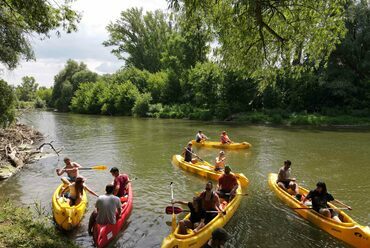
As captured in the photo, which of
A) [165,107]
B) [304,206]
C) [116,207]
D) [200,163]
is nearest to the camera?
[116,207]

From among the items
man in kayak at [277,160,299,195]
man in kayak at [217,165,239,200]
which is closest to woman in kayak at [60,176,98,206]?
man in kayak at [217,165,239,200]

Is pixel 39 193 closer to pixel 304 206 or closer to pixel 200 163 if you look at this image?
pixel 200 163

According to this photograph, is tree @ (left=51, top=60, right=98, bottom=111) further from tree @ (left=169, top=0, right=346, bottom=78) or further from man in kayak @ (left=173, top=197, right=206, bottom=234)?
man in kayak @ (left=173, top=197, right=206, bottom=234)

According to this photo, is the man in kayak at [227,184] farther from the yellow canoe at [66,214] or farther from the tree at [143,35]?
the tree at [143,35]

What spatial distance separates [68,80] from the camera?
2958 inches

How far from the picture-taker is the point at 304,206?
33.4ft

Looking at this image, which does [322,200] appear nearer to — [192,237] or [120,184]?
[192,237]

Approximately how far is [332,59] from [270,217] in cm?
2959

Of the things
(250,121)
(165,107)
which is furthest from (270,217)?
(165,107)

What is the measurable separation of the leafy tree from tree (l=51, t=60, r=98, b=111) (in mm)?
59136

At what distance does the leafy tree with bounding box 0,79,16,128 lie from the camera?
14036 millimetres

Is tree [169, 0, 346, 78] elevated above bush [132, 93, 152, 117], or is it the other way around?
tree [169, 0, 346, 78]

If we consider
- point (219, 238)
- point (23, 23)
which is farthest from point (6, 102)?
point (219, 238)

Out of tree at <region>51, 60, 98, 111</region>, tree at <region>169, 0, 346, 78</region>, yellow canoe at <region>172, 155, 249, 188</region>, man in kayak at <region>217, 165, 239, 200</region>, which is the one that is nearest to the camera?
tree at <region>169, 0, 346, 78</region>
